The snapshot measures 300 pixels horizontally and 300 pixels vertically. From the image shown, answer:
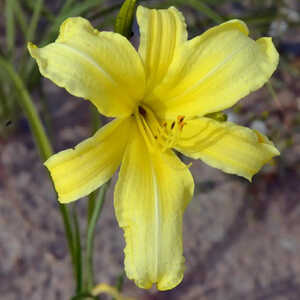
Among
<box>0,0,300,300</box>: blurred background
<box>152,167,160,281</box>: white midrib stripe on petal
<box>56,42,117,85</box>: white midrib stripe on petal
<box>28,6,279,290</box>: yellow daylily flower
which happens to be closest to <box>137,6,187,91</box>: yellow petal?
<box>28,6,279,290</box>: yellow daylily flower

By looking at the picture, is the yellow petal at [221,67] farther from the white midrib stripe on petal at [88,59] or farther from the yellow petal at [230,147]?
the white midrib stripe on petal at [88,59]

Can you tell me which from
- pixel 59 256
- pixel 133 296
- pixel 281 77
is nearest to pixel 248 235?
pixel 133 296

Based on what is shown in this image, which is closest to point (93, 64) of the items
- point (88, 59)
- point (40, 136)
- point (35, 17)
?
point (88, 59)

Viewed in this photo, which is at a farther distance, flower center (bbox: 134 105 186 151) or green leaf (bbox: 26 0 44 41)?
green leaf (bbox: 26 0 44 41)

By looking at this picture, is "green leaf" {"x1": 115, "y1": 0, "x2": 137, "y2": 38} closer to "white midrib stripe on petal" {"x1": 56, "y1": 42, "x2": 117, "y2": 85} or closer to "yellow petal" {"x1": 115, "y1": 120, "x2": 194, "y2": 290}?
"white midrib stripe on petal" {"x1": 56, "y1": 42, "x2": 117, "y2": 85}

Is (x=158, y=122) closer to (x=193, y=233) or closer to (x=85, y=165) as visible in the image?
(x=85, y=165)

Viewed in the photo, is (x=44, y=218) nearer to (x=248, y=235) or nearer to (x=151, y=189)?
(x=248, y=235)
